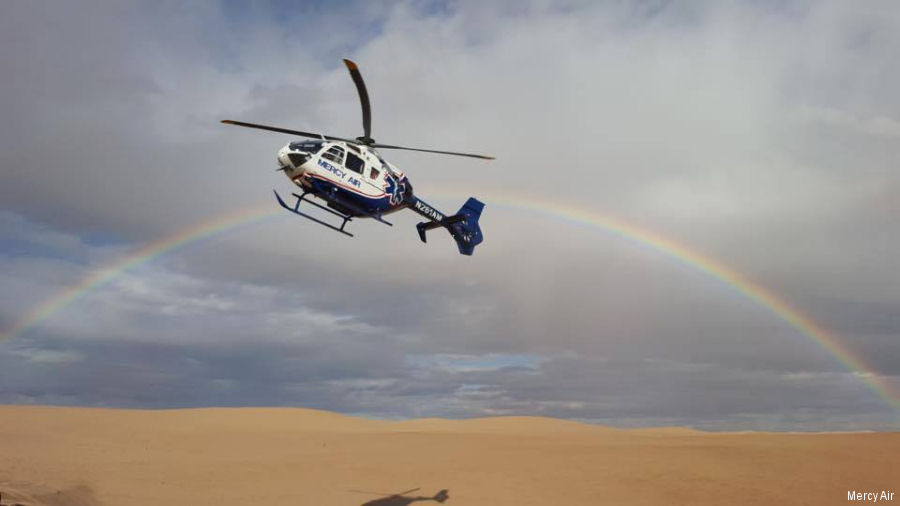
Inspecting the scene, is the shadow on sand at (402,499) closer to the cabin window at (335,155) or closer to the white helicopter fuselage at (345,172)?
the white helicopter fuselage at (345,172)

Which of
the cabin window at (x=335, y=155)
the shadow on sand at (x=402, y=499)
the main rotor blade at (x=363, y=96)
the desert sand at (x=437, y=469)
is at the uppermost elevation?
the main rotor blade at (x=363, y=96)

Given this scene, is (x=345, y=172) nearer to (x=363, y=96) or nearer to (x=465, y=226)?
(x=363, y=96)

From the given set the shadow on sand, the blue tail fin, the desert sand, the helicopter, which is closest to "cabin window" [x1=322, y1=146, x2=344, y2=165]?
the helicopter

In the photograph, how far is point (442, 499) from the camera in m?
27.2

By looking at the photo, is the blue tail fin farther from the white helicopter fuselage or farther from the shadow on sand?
the shadow on sand

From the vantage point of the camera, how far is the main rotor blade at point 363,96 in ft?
64.4

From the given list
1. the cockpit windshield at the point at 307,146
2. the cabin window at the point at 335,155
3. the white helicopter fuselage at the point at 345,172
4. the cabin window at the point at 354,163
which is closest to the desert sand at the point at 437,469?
the white helicopter fuselage at the point at 345,172

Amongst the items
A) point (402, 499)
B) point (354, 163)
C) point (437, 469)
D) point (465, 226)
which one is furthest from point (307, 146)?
point (437, 469)

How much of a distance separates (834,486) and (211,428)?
45006mm

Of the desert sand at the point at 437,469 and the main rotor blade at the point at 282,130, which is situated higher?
the main rotor blade at the point at 282,130

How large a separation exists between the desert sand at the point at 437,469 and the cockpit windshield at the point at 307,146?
44.3ft

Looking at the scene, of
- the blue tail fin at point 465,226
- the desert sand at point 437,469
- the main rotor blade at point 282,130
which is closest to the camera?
the main rotor blade at point 282,130

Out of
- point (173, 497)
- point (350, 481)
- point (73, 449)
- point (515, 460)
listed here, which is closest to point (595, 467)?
point (515, 460)

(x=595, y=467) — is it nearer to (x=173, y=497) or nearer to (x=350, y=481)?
(x=350, y=481)
